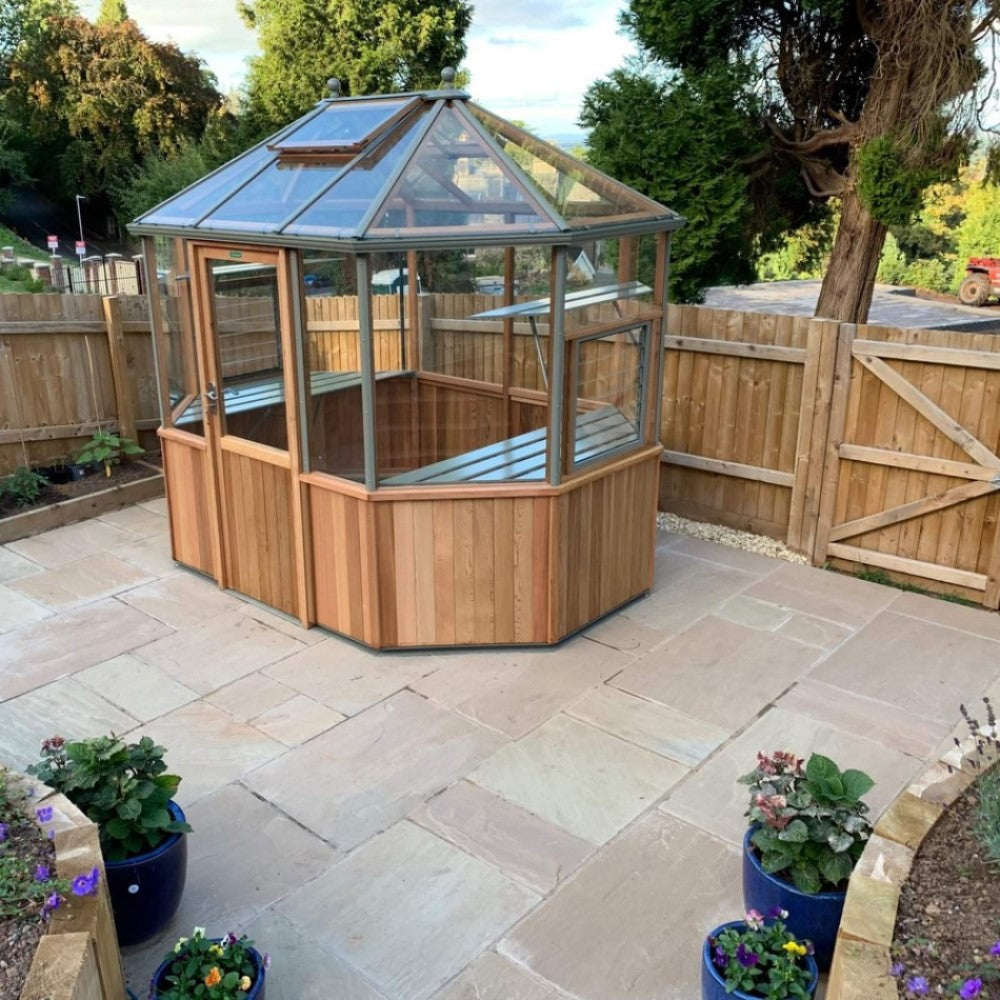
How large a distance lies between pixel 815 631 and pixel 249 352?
142 inches

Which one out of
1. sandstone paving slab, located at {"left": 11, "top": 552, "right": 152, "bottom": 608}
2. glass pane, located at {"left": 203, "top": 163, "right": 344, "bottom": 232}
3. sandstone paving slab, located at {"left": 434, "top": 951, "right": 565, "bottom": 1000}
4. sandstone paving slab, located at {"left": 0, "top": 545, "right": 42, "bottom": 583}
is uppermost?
glass pane, located at {"left": 203, "top": 163, "right": 344, "bottom": 232}

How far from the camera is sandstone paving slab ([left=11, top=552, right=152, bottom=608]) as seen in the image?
564cm

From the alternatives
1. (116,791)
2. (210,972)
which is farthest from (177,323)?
(210,972)

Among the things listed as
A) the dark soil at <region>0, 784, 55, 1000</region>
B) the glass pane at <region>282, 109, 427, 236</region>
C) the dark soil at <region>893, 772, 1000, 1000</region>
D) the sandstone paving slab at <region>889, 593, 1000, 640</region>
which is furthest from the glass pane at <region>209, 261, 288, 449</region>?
the sandstone paving slab at <region>889, 593, 1000, 640</region>

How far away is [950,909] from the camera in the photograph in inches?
101

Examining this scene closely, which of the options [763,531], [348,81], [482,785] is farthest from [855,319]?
[348,81]

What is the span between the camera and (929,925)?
250 centimetres

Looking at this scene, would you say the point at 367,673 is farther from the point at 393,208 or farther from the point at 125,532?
the point at 125,532

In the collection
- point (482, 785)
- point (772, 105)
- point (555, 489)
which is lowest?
point (482, 785)

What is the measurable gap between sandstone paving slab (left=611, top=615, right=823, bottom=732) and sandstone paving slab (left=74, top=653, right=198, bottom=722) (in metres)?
2.20

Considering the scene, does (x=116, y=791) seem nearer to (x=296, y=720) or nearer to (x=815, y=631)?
(x=296, y=720)

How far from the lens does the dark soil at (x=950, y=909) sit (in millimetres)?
2367

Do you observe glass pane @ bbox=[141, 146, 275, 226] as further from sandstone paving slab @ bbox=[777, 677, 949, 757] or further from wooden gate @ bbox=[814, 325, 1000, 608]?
sandstone paving slab @ bbox=[777, 677, 949, 757]

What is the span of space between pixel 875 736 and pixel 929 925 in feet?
6.24
